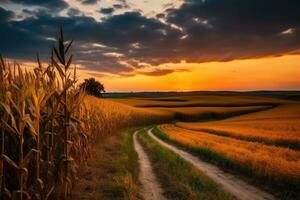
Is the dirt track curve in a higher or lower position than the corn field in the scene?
lower

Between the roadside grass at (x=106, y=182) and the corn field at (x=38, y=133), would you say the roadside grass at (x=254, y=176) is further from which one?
the corn field at (x=38, y=133)

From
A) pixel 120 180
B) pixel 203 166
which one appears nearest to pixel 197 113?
pixel 203 166

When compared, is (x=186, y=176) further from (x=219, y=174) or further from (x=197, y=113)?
(x=197, y=113)

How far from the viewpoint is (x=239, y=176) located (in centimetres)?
1472

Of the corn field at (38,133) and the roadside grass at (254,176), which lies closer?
the corn field at (38,133)

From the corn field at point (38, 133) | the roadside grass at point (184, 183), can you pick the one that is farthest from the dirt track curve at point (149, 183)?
the corn field at point (38, 133)

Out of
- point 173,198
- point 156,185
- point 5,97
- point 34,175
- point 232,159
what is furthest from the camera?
point 232,159

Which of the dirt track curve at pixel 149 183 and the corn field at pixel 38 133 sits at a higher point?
the corn field at pixel 38 133

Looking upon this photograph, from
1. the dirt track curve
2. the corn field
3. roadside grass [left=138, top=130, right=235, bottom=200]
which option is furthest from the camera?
the dirt track curve

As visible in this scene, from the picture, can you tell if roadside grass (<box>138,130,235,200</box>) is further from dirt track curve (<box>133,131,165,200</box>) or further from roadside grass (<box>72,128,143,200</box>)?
roadside grass (<box>72,128,143,200</box>)

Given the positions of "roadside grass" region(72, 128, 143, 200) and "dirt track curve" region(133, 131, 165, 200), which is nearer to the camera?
"roadside grass" region(72, 128, 143, 200)

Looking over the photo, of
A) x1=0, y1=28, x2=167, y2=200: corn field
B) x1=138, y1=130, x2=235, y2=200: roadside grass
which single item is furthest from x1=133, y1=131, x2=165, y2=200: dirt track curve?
x1=0, y1=28, x2=167, y2=200: corn field

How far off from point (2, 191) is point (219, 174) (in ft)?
34.0

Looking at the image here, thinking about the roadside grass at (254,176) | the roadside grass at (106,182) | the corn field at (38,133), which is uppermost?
the corn field at (38,133)
